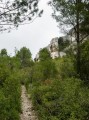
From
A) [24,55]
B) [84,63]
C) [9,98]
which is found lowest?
[9,98]

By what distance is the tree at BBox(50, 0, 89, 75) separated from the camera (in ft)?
82.2

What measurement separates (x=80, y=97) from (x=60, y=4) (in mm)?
12481

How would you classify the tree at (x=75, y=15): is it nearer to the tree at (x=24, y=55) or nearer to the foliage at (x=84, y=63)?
the foliage at (x=84, y=63)

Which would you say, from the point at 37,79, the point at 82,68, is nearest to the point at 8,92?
the point at 82,68

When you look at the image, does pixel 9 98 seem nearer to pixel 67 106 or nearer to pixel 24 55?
pixel 67 106

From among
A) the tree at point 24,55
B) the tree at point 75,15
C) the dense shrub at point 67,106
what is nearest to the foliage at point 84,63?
the tree at point 75,15

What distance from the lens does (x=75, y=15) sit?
26.3 m

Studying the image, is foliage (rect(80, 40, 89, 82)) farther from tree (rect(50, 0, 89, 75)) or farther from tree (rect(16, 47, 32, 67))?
tree (rect(16, 47, 32, 67))

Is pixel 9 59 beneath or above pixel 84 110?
above

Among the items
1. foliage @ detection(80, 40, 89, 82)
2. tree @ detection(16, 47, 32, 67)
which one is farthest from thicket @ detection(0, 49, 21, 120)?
tree @ detection(16, 47, 32, 67)

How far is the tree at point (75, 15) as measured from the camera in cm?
2506

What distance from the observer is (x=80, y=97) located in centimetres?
1572

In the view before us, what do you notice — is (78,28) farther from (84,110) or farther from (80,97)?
(84,110)

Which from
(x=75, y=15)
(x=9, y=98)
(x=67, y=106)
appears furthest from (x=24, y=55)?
(x=67, y=106)
